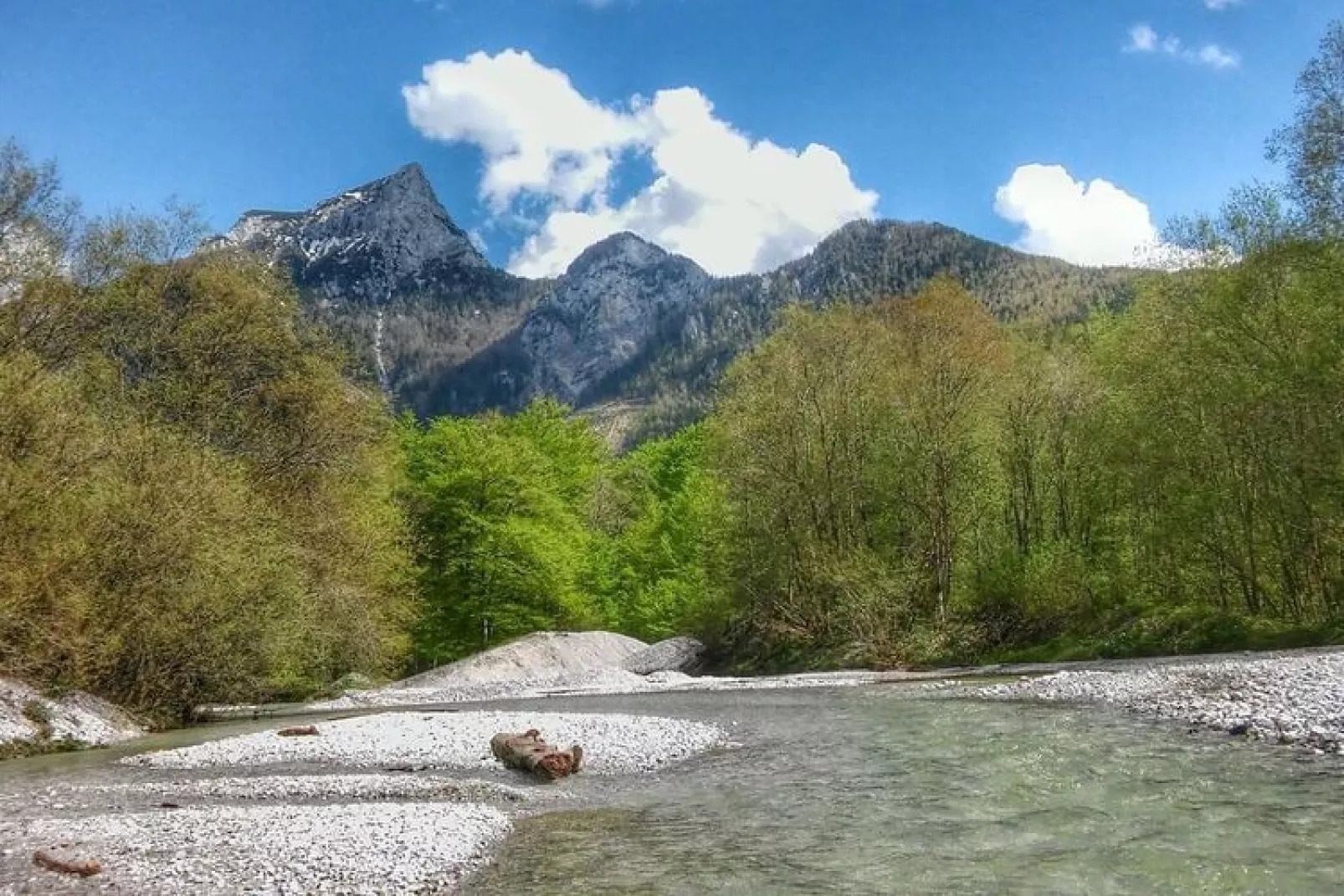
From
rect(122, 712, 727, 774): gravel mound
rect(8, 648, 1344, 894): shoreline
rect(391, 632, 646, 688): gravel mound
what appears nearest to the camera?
rect(8, 648, 1344, 894): shoreline

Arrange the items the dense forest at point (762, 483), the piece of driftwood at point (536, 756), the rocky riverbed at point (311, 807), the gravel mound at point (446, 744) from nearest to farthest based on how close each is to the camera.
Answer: the rocky riverbed at point (311, 807), the piece of driftwood at point (536, 756), the gravel mound at point (446, 744), the dense forest at point (762, 483)

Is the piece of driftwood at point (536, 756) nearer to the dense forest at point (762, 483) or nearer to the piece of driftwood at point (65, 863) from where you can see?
the piece of driftwood at point (65, 863)

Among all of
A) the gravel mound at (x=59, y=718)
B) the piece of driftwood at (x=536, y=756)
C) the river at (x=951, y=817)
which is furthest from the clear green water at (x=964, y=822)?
the gravel mound at (x=59, y=718)

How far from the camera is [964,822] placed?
517 inches

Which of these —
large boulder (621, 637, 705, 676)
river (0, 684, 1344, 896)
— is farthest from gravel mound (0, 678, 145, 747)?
large boulder (621, 637, 705, 676)

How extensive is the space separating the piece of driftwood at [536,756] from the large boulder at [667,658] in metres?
35.3

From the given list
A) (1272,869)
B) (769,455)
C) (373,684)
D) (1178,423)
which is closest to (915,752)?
(1272,869)

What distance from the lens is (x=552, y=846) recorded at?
13.2 metres

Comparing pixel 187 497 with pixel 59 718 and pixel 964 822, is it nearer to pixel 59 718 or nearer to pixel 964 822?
pixel 59 718

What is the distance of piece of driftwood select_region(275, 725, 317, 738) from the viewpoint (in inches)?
1034

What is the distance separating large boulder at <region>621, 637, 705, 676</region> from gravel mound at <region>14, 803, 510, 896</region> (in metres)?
41.2

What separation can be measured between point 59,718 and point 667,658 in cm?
3450

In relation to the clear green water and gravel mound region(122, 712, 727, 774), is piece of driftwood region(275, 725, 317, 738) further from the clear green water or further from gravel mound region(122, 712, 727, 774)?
the clear green water

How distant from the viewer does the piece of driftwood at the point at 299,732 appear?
26269 mm
